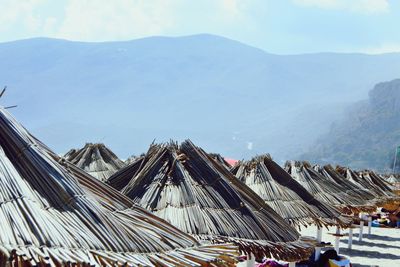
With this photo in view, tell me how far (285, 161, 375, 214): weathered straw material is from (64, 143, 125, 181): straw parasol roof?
3.27 m

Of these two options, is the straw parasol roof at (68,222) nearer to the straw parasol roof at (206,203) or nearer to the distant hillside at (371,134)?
the straw parasol roof at (206,203)

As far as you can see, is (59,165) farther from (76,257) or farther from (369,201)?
(369,201)

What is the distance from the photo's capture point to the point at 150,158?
4.98 meters

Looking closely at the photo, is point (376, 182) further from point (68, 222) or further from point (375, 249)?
point (68, 222)

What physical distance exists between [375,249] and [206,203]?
360 inches

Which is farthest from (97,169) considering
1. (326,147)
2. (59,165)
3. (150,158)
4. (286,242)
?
(326,147)

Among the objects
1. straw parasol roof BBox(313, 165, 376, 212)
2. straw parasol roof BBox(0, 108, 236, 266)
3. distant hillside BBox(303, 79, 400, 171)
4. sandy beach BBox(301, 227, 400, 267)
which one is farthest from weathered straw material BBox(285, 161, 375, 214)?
distant hillside BBox(303, 79, 400, 171)

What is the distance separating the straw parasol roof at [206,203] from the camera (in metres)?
4.40

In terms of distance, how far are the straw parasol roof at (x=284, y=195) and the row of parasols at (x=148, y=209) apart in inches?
0.6

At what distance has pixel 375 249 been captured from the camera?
496 inches

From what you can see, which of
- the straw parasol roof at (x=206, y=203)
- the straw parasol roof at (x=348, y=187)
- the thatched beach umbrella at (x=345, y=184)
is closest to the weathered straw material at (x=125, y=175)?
the straw parasol roof at (x=206, y=203)

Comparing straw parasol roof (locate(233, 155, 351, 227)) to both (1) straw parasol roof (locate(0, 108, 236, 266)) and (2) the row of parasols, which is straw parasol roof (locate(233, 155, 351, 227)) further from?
(1) straw parasol roof (locate(0, 108, 236, 266))

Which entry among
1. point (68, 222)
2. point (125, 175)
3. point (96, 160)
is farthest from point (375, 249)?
point (68, 222)

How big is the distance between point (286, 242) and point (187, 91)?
7272 inches
